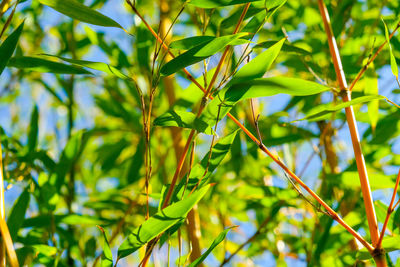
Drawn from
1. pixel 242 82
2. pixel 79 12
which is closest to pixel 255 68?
pixel 242 82

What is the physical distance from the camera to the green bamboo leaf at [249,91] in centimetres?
52

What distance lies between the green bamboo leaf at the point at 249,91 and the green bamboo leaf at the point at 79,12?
0.17 m

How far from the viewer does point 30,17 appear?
53.8 inches

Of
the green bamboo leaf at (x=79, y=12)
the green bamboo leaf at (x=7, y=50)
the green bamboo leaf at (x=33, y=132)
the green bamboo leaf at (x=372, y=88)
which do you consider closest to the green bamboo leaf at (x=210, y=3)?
the green bamboo leaf at (x=79, y=12)

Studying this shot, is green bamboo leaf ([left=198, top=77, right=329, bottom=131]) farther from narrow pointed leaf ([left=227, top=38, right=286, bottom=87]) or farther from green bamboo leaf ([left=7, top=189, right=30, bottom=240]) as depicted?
green bamboo leaf ([left=7, top=189, right=30, bottom=240])

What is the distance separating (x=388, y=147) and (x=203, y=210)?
623 mm

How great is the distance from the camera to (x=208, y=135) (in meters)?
0.87

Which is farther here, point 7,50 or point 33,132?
point 33,132

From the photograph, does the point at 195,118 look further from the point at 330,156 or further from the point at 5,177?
the point at 330,156

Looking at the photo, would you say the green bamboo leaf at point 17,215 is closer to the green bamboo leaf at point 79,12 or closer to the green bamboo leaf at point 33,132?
the green bamboo leaf at point 33,132

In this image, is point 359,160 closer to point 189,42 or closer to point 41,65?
point 189,42

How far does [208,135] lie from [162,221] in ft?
1.29

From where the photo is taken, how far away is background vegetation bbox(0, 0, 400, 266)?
54 centimetres

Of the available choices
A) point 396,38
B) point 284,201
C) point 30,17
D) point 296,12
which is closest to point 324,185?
point 284,201
